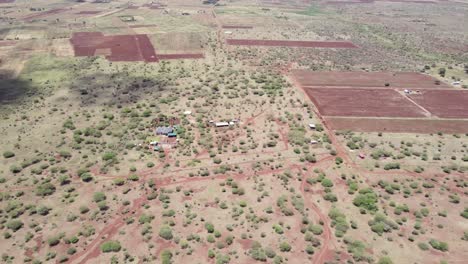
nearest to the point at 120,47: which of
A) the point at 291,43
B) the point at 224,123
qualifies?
the point at 291,43

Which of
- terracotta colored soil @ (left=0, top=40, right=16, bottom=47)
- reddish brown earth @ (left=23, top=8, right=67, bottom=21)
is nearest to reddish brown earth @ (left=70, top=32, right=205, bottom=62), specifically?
terracotta colored soil @ (left=0, top=40, right=16, bottom=47)

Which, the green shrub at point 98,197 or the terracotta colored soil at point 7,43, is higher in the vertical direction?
the terracotta colored soil at point 7,43

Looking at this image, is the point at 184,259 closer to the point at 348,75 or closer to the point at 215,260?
the point at 215,260

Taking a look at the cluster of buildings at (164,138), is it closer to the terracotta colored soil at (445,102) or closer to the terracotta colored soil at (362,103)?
the terracotta colored soil at (362,103)

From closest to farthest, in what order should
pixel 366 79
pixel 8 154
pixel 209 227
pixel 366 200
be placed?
pixel 209 227 < pixel 366 200 < pixel 8 154 < pixel 366 79

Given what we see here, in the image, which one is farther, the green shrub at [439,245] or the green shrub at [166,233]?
the green shrub at [166,233]

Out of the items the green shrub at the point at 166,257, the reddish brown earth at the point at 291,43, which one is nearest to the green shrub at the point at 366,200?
the green shrub at the point at 166,257

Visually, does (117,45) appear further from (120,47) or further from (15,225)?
(15,225)
